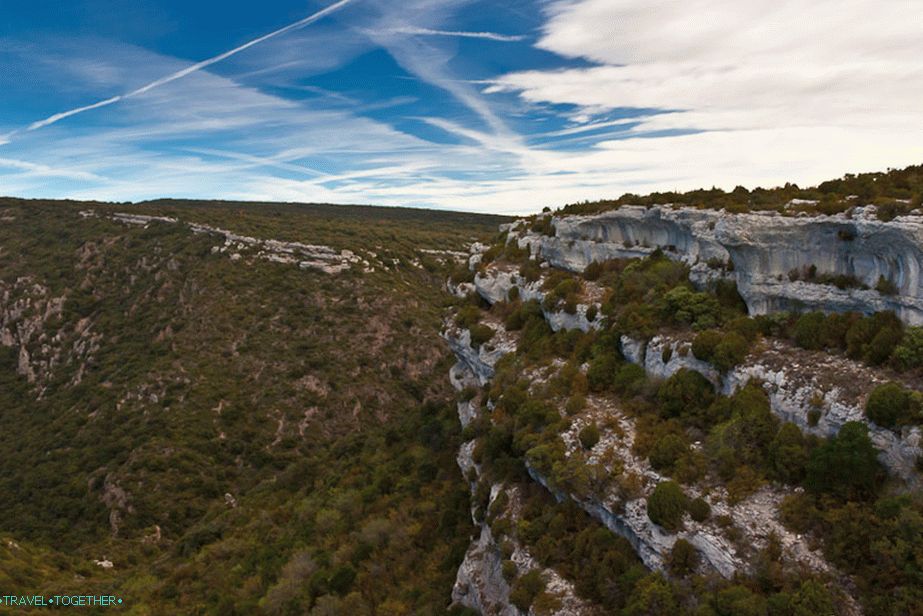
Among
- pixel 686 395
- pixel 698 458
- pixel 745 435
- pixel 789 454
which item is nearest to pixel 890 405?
pixel 789 454

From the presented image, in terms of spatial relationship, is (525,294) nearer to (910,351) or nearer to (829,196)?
(829,196)

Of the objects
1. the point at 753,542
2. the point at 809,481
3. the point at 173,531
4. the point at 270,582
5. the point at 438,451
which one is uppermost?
the point at 809,481

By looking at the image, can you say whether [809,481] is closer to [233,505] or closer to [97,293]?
[233,505]

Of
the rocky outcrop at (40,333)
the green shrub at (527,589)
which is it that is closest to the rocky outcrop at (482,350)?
the green shrub at (527,589)

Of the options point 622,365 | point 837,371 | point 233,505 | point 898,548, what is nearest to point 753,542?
point 898,548

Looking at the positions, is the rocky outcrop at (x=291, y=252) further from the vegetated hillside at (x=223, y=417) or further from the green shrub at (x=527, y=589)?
the green shrub at (x=527, y=589)

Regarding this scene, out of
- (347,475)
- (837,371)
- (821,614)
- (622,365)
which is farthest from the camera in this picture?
(347,475)

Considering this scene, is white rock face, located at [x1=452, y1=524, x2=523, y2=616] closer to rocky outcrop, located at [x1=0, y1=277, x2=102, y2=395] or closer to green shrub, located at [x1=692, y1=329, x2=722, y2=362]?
green shrub, located at [x1=692, y1=329, x2=722, y2=362]
